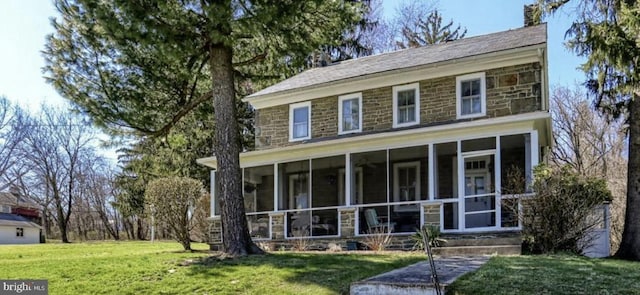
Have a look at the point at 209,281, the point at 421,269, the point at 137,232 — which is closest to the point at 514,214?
the point at 421,269

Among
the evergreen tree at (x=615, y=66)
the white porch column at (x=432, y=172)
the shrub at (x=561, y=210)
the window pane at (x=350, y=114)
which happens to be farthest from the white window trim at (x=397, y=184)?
the evergreen tree at (x=615, y=66)

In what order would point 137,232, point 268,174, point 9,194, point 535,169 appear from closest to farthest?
point 535,169
point 268,174
point 137,232
point 9,194

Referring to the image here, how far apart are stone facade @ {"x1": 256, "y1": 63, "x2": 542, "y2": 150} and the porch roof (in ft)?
3.10

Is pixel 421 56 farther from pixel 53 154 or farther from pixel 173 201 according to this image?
pixel 53 154

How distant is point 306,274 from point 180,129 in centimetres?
902

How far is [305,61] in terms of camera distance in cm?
1246

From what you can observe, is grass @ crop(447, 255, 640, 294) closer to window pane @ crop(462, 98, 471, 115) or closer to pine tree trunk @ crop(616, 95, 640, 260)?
pine tree trunk @ crop(616, 95, 640, 260)

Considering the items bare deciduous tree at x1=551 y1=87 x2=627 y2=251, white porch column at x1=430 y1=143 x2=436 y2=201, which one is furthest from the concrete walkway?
bare deciduous tree at x1=551 y1=87 x2=627 y2=251

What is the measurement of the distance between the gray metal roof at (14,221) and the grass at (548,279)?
32679 mm

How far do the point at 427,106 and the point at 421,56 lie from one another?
2.10 meters

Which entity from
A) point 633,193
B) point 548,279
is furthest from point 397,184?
point 548,279

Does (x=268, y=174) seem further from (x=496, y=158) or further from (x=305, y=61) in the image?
(x=496, y=158)

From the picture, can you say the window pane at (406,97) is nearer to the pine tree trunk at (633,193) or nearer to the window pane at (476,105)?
the window pane at (476,105)

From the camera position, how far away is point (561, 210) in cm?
1041
